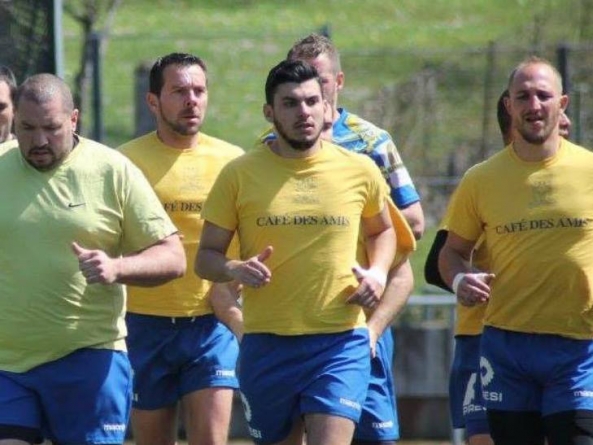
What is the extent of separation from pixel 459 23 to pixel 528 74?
62.8 feet

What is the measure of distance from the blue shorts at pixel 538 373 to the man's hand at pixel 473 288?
266 mm

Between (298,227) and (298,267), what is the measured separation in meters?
0.17

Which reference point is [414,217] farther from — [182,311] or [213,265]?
[213,265]

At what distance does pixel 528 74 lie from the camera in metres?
7.99

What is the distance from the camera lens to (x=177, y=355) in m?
8.96

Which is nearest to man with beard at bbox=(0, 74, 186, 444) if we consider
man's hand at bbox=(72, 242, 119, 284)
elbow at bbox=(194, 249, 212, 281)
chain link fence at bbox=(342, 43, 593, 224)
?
man's hand at bbox=(72, 242, 119, 284)

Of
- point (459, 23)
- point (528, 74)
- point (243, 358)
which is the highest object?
point (459, 23)

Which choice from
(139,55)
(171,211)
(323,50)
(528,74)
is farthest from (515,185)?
(139,55)

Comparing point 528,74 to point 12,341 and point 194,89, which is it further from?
point 12,341

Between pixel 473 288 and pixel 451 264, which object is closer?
pixel 473 288

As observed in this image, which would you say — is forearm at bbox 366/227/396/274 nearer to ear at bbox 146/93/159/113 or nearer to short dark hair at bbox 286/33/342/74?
short dark hair at bbox 286/33/342/74

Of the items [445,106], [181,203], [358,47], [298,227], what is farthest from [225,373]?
[358,47]

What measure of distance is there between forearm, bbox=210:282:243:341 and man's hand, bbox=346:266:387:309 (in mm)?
966

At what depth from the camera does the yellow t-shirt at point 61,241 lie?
7.35 meters
